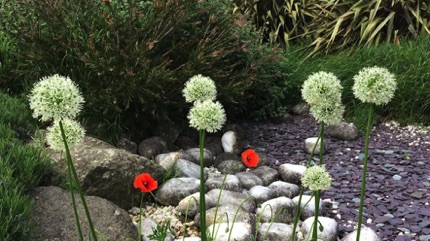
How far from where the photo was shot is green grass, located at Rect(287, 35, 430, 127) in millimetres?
5523

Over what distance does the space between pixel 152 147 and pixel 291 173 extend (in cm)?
109

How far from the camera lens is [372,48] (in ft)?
20.8

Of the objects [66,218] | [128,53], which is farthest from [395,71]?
[66,218]

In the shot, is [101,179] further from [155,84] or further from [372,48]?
[372,48]

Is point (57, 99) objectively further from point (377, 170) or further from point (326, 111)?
point (377, 170)

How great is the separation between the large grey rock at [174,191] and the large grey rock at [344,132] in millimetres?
1814

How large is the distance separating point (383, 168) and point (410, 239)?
1.11m

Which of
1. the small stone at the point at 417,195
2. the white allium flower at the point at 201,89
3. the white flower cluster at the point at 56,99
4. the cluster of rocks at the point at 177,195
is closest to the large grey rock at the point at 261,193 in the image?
the cluster of rocks at the point at 177,195

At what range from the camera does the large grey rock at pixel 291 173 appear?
429cm

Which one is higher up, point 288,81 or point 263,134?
point 288,81

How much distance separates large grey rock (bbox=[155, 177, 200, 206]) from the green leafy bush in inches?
29.3

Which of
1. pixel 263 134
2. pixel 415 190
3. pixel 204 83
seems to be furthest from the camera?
pixel 263 134

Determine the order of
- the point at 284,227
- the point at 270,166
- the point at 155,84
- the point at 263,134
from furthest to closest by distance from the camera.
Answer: the point at 263,134 → the point at 270,166 → the point at 155,84 → the point at 284,227

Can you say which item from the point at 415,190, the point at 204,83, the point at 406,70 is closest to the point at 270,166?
the point at 415,190
